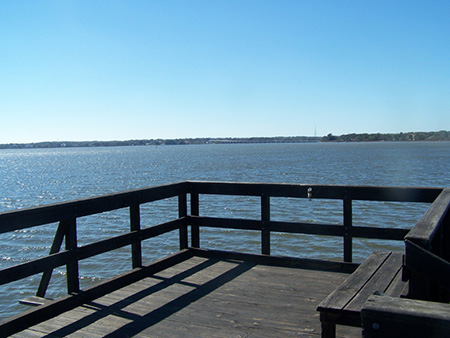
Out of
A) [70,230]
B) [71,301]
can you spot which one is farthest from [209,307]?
[70,230]

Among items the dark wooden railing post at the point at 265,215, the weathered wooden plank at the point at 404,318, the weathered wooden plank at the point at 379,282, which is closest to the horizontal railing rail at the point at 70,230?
the dark wooden railing post at the point at 265,215

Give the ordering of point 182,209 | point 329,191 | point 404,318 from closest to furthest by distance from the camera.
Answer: point 404,318, point 329,191, point 182,209

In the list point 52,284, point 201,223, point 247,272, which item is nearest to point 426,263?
point 247,272

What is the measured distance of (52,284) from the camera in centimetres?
1062

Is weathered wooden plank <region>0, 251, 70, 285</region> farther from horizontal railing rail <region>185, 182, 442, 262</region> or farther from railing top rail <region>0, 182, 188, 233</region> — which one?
horizontal railing rail <region>185, 182, 442, 262</region>

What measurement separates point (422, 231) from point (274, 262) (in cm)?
390

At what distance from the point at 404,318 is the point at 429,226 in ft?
2.94

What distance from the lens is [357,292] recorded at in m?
3.20

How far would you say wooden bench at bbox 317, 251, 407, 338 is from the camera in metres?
2.90

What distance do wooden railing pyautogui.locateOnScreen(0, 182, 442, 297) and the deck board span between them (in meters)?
0.46

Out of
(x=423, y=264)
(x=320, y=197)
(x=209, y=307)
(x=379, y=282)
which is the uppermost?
(x=423, y=264)

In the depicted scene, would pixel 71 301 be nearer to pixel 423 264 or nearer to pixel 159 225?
pixel 159 225

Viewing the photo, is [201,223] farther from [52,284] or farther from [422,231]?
[52,284]

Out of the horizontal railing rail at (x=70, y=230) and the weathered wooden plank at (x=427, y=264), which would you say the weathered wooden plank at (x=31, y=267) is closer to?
the horizontal railing rail at (x=70, y=230)
